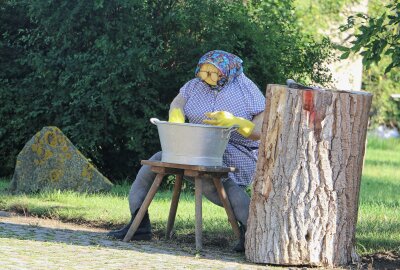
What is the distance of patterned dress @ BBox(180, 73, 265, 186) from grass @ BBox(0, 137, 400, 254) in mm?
652

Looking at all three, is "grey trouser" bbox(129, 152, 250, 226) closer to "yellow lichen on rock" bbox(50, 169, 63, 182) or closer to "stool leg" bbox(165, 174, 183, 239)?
"stool leg" bbox(165, 174, 183, 239)

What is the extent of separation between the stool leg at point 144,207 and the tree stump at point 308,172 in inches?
37.6

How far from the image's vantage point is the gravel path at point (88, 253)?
6.79m

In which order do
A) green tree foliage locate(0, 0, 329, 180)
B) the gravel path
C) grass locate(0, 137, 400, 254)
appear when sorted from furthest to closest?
green tree foliage locate(0, 0, 329, 180), grass locate(0, 137, 400, 254), the gravel path

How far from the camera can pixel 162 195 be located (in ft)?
37.9

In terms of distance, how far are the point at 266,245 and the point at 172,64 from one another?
5633 millimetres

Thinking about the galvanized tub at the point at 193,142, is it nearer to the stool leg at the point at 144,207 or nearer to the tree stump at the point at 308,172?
the stool leg at the point at 144,207

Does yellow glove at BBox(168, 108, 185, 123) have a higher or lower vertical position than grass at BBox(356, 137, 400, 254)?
higher

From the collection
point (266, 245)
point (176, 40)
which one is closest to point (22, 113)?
point (176, 40)

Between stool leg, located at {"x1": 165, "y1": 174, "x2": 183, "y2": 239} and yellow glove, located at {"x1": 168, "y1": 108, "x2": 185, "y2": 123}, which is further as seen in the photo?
stool leg, located at {"x1": 165, "y1": 174, "x2": 183, "y2": 239}

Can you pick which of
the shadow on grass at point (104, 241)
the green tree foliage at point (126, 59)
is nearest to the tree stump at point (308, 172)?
the shadow on grass at point (104, 241)

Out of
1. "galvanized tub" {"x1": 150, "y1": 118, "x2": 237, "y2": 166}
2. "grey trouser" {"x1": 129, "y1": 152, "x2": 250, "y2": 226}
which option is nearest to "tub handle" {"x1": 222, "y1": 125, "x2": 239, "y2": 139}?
"galvanized tub" {"x1": 150, "y1": 118, "x2": 237, "y2": 166}

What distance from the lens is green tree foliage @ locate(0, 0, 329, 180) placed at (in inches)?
481

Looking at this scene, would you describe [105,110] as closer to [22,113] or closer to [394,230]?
[22,113]
